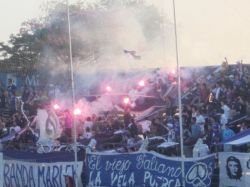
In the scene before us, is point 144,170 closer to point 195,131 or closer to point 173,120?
point 195,131

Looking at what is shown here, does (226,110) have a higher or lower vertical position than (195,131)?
higher

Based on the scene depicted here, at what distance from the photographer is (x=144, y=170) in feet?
49.6

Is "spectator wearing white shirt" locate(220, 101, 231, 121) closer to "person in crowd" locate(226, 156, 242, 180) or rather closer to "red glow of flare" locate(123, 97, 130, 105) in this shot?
"person in crowd" locate(226, 156, 242, 180)

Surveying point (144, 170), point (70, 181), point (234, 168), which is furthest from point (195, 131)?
point (234, 168)

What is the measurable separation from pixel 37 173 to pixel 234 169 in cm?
589

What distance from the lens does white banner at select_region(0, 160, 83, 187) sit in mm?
16625

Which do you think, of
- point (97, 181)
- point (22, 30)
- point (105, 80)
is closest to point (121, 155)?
point (97, 181)

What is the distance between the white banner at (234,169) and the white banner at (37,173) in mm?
3864

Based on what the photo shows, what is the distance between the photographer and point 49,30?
4275 cm

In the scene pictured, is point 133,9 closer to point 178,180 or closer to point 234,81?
point 234,81

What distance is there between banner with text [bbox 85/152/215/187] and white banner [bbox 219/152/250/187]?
0.81 feet

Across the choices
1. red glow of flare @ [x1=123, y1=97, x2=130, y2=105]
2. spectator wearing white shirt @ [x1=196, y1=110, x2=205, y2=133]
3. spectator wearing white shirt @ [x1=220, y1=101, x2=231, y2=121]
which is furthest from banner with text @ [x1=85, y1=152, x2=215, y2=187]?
red glow of flare @ [x1=123, y1=97, x2=130, y2=105]

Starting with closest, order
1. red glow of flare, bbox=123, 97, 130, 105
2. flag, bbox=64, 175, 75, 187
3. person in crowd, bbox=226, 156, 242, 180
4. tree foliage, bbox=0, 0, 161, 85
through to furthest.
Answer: person in crowd, bbox=226, 156, 242, 180, flag, bbox=64, 175, 75, 187, red glow of flare, bbox=123, 97, 130, 105, tree foliage, bbox=0, 0, 161, 85

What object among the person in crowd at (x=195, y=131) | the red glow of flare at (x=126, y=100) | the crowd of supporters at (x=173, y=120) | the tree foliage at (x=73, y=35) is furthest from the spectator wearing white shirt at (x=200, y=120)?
the tree foliage at (x=73, y=35)
